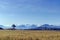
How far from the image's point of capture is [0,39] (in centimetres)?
2302
